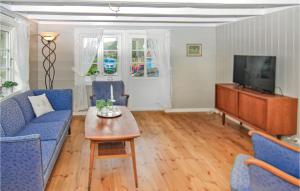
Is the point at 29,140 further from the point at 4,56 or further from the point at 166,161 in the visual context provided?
the point at 4,56

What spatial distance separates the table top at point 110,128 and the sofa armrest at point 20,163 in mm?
743

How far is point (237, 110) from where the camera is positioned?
5.68m

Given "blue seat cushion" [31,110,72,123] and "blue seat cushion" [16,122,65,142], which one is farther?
"blue seat cushion" [31,110,72,123]

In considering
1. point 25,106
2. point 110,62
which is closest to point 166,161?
point 25,106

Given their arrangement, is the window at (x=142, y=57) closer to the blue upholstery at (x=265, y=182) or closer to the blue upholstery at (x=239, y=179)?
the blue upholstery at (x=239, y=179)

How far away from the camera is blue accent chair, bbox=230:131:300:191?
179 cm

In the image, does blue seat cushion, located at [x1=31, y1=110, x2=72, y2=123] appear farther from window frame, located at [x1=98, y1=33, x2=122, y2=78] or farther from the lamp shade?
window frame, located at [x1=98, y1=33, x2=122, y2=78]

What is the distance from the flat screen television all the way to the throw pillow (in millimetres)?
3477

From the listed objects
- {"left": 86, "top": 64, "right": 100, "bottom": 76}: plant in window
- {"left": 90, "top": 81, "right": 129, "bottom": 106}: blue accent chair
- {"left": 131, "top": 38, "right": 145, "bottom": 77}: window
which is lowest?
{"left": 90, "top": 81, "right": 129, "bottom": 106}: blue accent chair

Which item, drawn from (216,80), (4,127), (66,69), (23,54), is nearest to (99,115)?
(4,127)

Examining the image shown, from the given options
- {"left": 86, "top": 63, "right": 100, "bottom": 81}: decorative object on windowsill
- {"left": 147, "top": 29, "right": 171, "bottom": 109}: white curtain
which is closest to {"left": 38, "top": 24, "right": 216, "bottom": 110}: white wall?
{"left": 147, "top": 29, "right": 171, "bottom": 109}: white curtain

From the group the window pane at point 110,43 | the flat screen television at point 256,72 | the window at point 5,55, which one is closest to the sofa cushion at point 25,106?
the window at point 5,55

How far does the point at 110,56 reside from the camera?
7.61 metres

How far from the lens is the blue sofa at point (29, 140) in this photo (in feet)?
8.32
